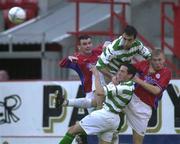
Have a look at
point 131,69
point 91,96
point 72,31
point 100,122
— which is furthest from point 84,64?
point 72,31

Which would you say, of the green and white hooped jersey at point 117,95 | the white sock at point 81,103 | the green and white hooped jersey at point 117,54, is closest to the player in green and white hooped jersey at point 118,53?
the green and white hooped jersey at point 117,54

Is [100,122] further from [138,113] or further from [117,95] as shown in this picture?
[138,113]

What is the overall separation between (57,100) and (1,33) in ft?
23.6

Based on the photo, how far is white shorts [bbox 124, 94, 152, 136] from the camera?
1350cm

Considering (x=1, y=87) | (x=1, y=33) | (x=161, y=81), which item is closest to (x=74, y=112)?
(x=1, y=87)

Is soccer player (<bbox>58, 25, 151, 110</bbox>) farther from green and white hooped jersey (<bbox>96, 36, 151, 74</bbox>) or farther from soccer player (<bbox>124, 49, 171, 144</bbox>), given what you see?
soccer player (<bbox>124, 49, 171, 144</bbox>)

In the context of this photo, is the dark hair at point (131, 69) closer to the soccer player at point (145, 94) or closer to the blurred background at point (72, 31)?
the soccer player at point (145, 94)

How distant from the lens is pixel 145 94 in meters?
Result: 13.5

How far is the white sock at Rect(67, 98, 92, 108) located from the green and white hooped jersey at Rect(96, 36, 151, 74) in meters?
0.83

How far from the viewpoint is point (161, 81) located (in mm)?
13398

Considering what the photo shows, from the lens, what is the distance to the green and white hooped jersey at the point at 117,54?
13.1m

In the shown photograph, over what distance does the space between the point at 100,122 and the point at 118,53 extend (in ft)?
3.28

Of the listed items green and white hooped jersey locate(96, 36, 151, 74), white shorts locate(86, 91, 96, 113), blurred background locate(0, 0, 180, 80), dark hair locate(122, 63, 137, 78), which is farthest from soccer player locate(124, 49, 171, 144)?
blurred background locate(0, 0, 180, 80)

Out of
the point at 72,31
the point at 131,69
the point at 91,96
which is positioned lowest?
the point at 91,96
